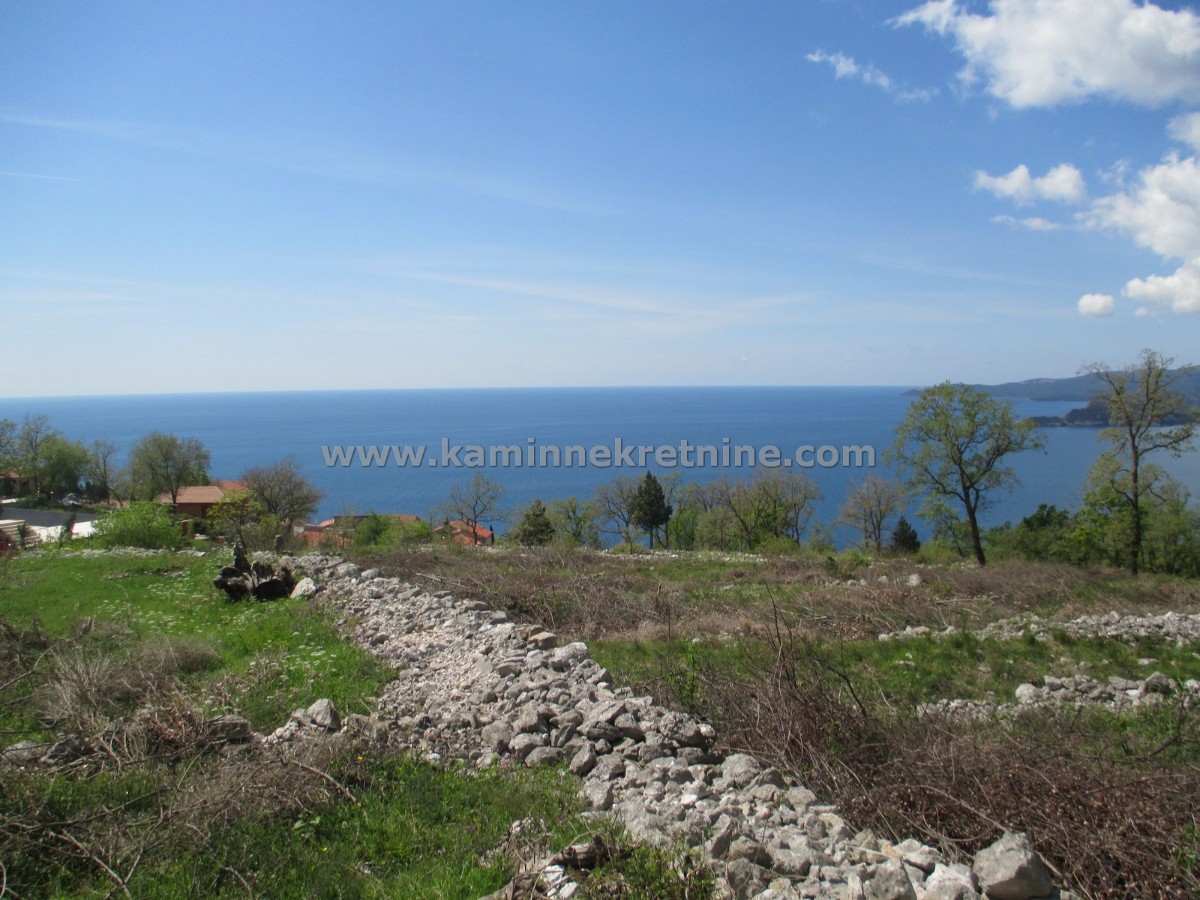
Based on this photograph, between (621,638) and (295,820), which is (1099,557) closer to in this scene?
(621,638)

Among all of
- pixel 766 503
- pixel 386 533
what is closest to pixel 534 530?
pixel 386 533

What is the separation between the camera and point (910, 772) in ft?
15.9

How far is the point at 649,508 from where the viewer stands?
56.7 meters

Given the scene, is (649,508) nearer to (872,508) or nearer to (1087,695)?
(872,508)

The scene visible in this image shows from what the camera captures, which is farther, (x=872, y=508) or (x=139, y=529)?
(x=872, y=508)

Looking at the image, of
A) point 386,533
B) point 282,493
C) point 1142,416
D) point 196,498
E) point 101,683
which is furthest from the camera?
point 196,498

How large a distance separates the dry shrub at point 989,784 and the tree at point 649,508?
5003cm

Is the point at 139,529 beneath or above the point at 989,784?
beneath

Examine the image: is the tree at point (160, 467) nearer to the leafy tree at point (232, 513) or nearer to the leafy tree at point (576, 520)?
the leafy tree at point (232, 513)

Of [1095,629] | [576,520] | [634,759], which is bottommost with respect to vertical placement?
[576,520]

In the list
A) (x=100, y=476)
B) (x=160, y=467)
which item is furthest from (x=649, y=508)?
(x=100, y=476)

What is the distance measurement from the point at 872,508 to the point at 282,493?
51479 mm

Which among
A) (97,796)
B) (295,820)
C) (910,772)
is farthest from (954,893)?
(97,796)

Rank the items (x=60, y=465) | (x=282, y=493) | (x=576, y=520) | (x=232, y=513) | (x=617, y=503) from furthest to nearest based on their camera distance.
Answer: (x=60, y=465)
(x=617, y=503)
(x=282, y=493)
(x=576, y=520)
(x=232, y=513)
